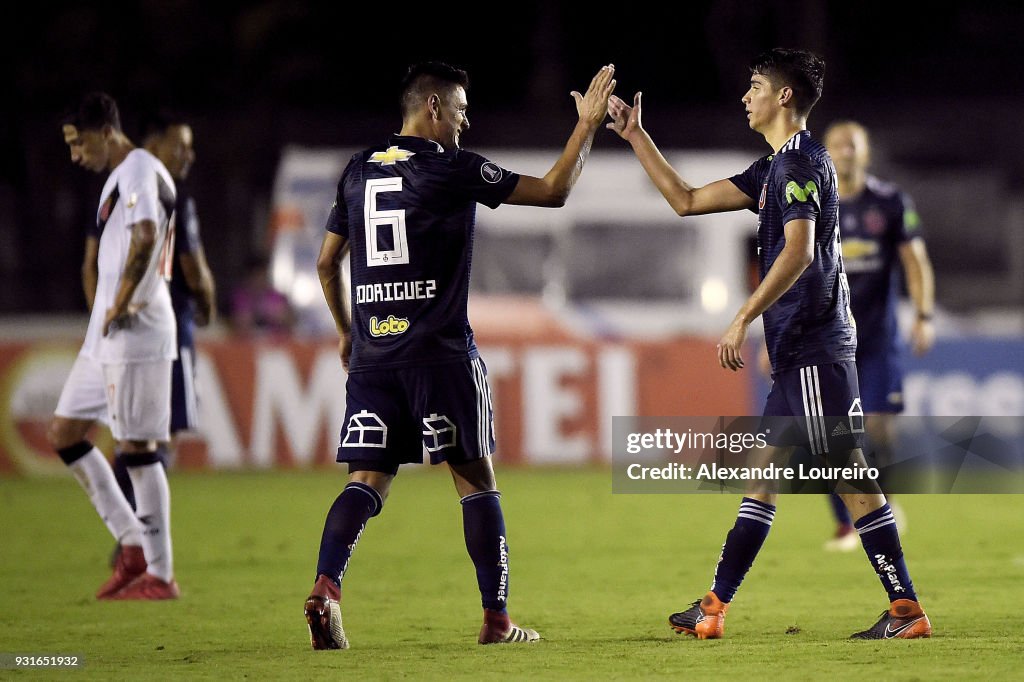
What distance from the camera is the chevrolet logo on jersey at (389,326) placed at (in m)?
6.50

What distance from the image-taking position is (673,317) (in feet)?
64.2

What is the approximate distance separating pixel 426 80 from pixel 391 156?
0.33 meters

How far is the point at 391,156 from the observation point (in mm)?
6562

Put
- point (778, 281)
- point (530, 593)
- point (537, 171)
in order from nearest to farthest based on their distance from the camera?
point (778, 281), point (530, 593), point (537, 171)

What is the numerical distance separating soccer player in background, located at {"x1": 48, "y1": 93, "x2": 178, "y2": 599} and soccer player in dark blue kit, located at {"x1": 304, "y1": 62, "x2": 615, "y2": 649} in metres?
1.78

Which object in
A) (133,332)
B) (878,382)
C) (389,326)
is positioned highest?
(133,332)

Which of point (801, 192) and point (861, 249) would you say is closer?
point (801, 192)

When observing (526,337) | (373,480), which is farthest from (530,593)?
(526,337)

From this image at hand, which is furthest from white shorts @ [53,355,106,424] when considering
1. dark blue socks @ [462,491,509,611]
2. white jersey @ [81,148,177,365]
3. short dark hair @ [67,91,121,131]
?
dark blue socks @ [462,491,509,611]

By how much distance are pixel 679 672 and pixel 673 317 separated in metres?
13.9

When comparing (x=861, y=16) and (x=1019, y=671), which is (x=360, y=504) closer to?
(x=1019, y=671)

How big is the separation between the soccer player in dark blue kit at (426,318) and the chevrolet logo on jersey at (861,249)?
411cm

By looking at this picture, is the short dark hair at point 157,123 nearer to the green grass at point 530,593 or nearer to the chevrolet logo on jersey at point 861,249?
the green grass at point 530,593

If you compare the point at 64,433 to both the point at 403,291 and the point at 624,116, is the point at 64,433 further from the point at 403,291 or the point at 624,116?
the point at 624,116
